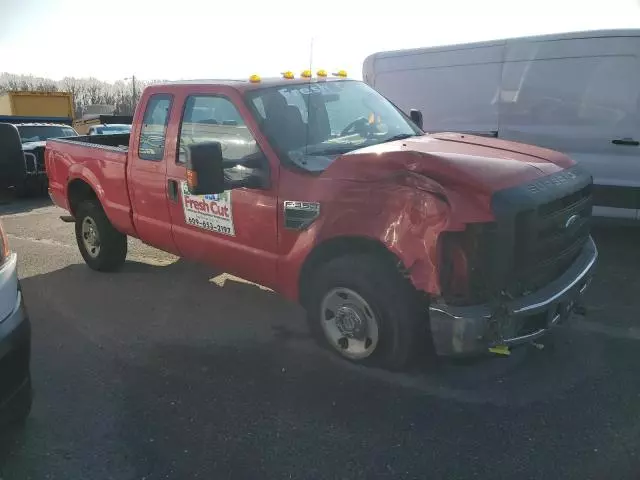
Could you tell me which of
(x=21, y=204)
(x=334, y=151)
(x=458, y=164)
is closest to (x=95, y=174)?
(x=334, y=151)

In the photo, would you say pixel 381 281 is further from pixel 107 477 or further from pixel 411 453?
pixel 107 477

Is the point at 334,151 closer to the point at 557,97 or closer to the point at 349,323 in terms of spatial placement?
the point at 349,323

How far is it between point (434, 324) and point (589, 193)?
1566mm

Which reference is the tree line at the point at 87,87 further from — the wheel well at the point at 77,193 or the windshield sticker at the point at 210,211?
the windshield sticker at the point at 210,211

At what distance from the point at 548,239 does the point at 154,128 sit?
10.7 ft

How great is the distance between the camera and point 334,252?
3.43 meters

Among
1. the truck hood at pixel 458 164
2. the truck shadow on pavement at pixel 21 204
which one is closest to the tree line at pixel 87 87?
the truck shadow on pavement at pixel 21 204

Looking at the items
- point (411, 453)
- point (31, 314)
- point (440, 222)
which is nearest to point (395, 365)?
point (411, 453)

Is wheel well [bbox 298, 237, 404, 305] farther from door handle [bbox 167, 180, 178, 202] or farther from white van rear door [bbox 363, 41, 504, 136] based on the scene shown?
white van rear door [bbox 363, 41, 504, 136]

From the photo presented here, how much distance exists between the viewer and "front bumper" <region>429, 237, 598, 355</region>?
2852 millimetres


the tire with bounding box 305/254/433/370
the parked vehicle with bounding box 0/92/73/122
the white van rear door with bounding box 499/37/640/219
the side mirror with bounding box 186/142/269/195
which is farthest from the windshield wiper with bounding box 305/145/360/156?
the parked vehicle with bounding box 0/92/73/122

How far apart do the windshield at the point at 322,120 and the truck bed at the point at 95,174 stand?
1.78 m

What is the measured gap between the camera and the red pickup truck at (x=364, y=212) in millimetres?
2867

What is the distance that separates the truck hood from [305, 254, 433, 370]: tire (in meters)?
0.53
